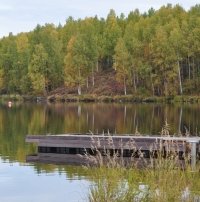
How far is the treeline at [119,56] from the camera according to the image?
110250mm

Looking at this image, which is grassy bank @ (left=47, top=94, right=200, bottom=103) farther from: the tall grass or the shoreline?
the tall grass

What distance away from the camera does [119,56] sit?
399ft

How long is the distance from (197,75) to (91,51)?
31501mm

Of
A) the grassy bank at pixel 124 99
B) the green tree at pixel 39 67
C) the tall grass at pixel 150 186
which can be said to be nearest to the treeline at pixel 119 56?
the green tree at pixel 39 67

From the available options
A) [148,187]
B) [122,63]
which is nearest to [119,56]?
[122,63]

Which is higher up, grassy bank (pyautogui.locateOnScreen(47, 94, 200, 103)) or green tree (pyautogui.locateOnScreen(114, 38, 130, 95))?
green tree (pyautogui.locateOnScreen(114, 38, 130, 95))

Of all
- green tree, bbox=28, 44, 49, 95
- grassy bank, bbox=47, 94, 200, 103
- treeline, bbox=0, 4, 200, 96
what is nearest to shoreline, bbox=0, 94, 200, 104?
grassy bank, bbox=47, 94, 200, 103

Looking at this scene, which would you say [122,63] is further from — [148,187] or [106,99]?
[148,187]

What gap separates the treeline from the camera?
110250mm

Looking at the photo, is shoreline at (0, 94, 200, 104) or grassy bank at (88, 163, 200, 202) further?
shoreline at (0, 94, 200, 104)

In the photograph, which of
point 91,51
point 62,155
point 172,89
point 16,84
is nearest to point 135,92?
point 172,89

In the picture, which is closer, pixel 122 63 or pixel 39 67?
pixel 122 63

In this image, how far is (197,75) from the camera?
112m

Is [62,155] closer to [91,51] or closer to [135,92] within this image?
[135,92]
